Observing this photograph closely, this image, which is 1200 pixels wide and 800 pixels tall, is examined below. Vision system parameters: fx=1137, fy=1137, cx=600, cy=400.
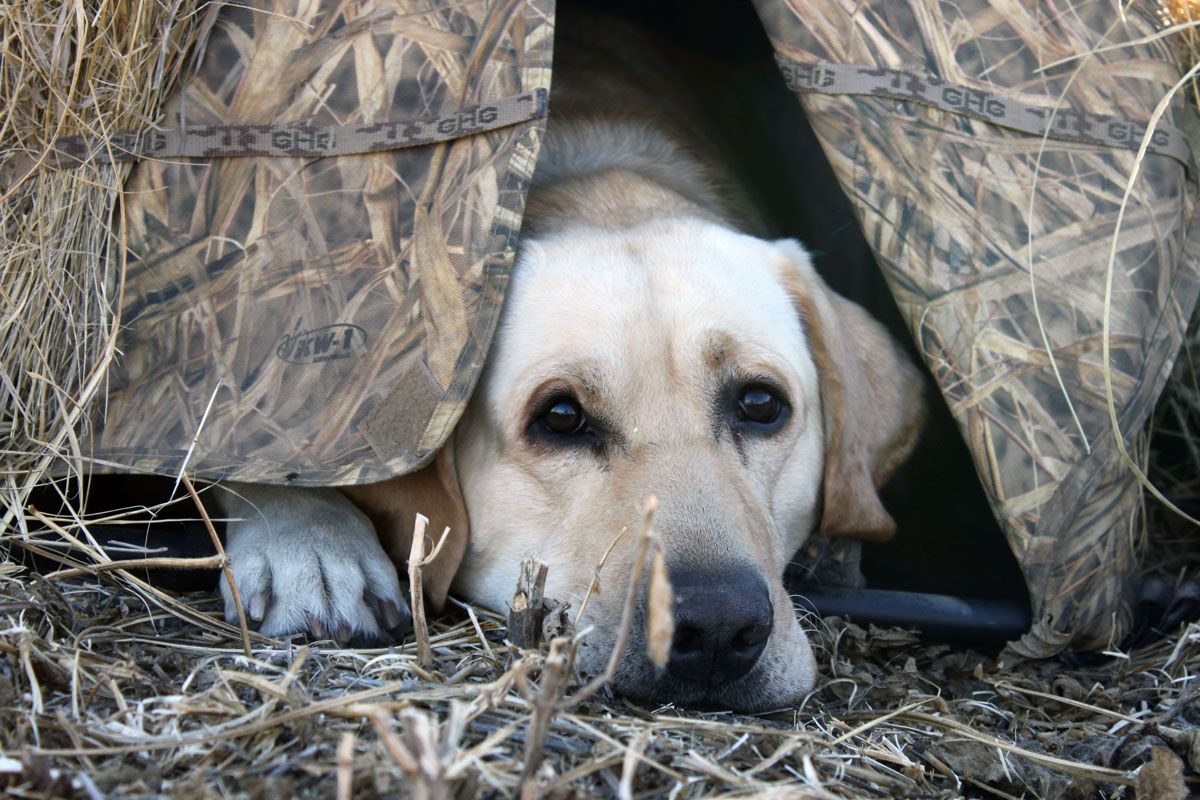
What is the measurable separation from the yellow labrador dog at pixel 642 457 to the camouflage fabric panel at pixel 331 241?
23 cm

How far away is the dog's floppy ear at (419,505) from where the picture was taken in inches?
108

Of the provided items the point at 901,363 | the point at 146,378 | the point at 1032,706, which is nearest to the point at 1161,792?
the point at 1032,706

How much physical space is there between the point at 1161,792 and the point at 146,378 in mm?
2254

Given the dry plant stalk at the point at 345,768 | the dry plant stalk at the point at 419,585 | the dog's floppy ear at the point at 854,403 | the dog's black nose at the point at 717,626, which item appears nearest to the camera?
the dry plant stalk at the point at 345,768

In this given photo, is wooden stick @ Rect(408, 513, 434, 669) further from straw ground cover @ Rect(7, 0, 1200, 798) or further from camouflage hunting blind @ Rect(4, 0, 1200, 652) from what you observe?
camouflage hunting blind @ Rect(4, 0, 1200, 652)

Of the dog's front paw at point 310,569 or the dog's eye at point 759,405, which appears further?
the dog's eye at point 759,405

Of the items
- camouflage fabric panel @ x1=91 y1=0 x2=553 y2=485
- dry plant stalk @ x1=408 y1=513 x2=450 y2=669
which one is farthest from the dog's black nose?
camouflage fabric panel @ x1=91 y1=0 x2=553 y2=485

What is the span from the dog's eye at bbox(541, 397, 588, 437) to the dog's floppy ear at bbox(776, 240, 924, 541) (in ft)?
2.39

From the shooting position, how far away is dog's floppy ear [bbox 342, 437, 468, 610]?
275 cm

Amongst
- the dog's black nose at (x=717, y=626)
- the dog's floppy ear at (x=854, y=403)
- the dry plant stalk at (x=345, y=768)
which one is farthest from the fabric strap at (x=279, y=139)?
the dry plant stalk at (x=345, y=768)

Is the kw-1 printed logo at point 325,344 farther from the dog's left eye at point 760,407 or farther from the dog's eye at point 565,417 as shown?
the dog's left eye at point 760,407

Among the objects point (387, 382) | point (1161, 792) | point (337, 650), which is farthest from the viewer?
point (387, 382)

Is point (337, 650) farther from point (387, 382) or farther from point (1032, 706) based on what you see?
point (1032, 706)

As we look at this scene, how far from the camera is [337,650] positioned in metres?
2.24
